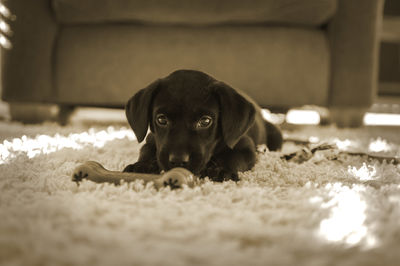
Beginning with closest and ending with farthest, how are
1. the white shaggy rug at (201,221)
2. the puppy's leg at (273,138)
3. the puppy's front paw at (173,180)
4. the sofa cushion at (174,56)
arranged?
the white shaggy rug at (201,221) → the puppy's front paw at (173,180) → the puppy's leg at (273,138) → the sofa cushion at (174,56)

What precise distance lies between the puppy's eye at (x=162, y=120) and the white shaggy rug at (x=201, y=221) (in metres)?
0.39

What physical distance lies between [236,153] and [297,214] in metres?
0.71

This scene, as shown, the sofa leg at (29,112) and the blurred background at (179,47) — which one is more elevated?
the blurred background at (179,47)

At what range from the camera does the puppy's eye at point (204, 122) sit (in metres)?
1.45

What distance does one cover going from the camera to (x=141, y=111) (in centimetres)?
155

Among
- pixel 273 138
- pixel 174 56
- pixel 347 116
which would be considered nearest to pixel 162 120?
pixel 273 138

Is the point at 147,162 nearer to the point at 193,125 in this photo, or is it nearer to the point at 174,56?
the point at 193,125

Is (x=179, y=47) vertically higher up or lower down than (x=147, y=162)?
higher up

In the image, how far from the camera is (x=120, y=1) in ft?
9.38

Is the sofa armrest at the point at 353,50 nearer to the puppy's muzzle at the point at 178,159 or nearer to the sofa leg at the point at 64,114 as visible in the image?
the puppy's muzzle at the point at 178,159

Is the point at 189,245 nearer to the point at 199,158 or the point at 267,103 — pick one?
the point at 199,158

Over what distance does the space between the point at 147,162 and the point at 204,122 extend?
301 mm

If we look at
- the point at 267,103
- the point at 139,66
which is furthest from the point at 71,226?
the point at 267,103

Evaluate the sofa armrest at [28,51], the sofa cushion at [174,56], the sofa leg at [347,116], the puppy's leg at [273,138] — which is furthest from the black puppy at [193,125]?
the sofa leg at [347,116]
